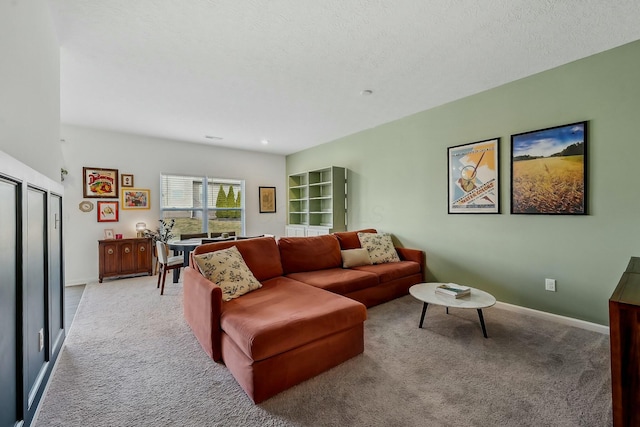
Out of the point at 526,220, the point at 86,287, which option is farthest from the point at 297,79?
the point at 86,287

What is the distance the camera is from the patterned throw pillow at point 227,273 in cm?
243

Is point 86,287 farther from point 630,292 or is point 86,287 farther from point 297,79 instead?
point 630,292

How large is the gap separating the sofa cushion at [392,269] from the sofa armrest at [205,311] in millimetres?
1926

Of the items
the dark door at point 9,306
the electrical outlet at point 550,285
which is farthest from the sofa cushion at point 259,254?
the electrical outlet at point 550,285

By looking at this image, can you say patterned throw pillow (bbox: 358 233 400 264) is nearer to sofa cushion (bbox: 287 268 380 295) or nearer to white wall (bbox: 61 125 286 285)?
sofa cushion (bbox: 287 268 380 295)

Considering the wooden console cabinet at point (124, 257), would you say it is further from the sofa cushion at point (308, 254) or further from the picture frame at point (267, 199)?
the sofa cushion at point (308, 254)

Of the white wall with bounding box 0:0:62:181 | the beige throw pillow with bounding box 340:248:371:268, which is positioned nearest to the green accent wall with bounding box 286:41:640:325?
the beige throw pillow with bounding box 340:248:371:268

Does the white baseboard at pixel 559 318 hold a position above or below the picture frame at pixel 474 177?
below

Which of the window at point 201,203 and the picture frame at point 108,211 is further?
the window at point 201,203

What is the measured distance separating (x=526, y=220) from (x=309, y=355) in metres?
2.75

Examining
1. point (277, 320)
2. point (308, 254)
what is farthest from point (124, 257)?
point (277, 320)

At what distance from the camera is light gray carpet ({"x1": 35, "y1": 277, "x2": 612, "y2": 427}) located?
157 cm

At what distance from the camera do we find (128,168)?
4961 mm

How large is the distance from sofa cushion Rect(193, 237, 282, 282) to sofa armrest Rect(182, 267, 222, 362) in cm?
39
